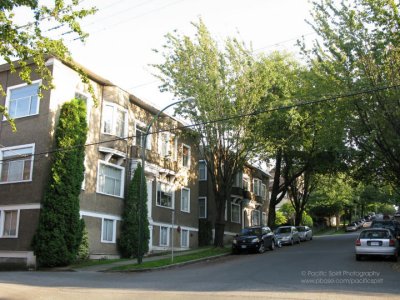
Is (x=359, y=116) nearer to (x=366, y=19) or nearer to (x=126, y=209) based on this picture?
(x=366, y=19)

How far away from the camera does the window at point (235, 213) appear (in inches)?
1754

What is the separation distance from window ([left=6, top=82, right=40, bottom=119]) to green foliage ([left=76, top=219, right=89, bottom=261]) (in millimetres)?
6537

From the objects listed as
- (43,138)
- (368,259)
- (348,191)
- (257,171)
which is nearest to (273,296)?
(368,259)

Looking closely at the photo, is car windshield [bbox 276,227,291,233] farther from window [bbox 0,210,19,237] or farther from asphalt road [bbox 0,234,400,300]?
window [bbox 0,210,19,237]

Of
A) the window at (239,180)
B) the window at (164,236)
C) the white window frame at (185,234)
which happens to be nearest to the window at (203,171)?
the window at (239,180)

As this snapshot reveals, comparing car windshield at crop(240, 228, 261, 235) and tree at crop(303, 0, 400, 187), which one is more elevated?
tree at crop(303, 0, 400, 187)

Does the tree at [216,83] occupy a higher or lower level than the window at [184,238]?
higher

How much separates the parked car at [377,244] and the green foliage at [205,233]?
57.3ft

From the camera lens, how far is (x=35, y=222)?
2334cm

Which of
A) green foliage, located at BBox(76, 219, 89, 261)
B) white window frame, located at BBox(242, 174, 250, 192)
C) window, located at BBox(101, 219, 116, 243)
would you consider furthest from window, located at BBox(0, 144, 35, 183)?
white window frame, located at BBox(242, 174, 250, 192)

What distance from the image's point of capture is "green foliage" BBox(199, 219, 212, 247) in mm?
37656

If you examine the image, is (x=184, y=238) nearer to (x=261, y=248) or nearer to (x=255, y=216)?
(x=261, y=248)

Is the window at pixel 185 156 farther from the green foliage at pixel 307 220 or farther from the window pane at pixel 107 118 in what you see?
the green foliage at pixel 307 220

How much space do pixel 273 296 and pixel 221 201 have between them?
61.1 ft
